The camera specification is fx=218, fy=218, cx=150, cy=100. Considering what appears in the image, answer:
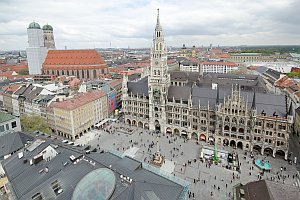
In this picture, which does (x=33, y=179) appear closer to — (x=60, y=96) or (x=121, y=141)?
(x=121, y=141)

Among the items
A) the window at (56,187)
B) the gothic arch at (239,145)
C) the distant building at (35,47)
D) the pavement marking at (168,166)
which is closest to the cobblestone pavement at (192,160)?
the pavement marking at (168,166)

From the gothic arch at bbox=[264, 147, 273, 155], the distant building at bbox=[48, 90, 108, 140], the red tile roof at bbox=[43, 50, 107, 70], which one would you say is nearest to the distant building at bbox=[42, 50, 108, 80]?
the red tile roof at bbox=[43, 50, 107, 70]

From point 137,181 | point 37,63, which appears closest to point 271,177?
point 137,181

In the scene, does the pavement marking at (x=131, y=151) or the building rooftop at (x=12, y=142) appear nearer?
the building rooftop at (x=12, y=142)

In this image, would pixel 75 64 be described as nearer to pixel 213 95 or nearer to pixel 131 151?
pixel 131 151

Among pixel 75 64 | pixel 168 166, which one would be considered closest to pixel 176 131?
pixel 168 166

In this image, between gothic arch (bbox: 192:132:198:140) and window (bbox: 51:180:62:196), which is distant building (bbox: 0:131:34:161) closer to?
window (bbox: 51:180:62:196)

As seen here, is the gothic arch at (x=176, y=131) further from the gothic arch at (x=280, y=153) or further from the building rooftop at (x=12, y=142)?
the building rooftop at (x=12, y=142)
